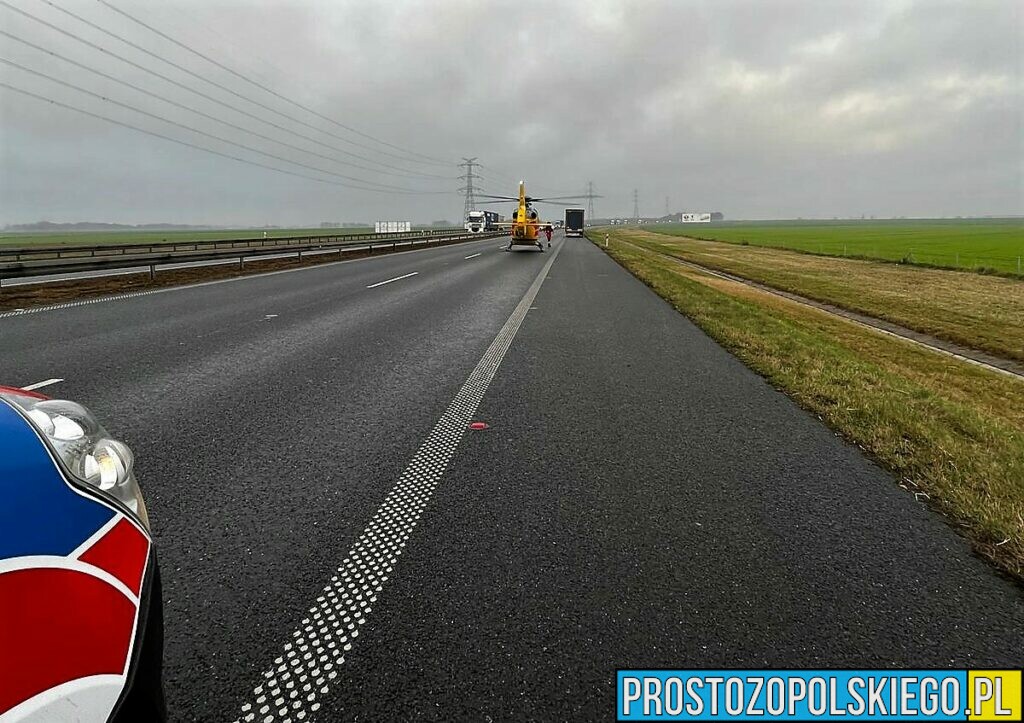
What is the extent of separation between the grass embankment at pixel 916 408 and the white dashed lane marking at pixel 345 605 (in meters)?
3.18

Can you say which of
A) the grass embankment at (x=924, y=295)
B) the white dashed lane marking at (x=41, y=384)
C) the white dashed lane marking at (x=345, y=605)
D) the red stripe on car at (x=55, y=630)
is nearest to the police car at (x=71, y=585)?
the red stripe on car at (x=55, y=630)

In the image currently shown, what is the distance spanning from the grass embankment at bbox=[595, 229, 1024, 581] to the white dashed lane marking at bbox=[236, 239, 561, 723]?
318 cm

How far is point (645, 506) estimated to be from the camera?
3.21m

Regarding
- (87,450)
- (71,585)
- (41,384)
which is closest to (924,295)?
(87,450)

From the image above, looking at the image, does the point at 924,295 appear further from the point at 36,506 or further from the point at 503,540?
the point at 36,506

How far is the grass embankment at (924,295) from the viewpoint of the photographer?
11625 mm

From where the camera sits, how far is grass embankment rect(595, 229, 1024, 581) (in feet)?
10.7

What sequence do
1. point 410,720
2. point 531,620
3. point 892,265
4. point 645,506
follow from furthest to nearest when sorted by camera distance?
1. point 892,265
2. point 645,506
3. point 531,620
4. point 410,720

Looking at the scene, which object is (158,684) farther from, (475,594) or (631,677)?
(631,677)

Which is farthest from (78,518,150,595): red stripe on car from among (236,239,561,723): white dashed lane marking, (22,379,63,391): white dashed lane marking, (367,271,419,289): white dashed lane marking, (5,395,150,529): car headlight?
Result: (367,271,419,289): white dashed lane marking

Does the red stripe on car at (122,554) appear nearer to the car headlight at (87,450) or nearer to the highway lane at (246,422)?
the car headlight at (87,450)

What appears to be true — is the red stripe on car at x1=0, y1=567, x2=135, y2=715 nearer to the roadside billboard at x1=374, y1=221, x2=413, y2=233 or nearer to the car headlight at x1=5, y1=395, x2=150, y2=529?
the car headlight at x1=5, y1=395, x2=150, y2=529

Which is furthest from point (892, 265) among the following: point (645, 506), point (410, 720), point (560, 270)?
point (410, 720)

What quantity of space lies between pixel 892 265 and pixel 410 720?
122 ft
